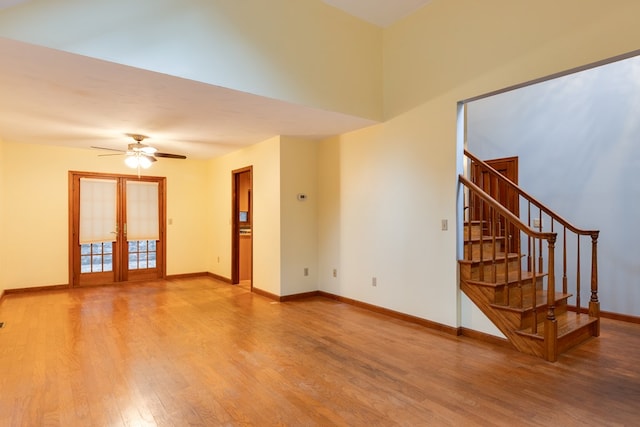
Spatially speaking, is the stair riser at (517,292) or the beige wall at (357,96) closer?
the beige wall at (357,96)

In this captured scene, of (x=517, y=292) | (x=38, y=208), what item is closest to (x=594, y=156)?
(x=517, y=292)

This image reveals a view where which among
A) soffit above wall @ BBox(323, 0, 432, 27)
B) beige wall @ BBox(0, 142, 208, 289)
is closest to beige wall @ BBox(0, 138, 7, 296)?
beige wall @ BBox(0, 142, 208, 289)

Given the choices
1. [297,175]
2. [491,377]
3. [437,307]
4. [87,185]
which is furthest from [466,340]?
[87,185]

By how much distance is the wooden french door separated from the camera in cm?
650

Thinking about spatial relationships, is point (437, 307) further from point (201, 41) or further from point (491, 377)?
point (201, 41)

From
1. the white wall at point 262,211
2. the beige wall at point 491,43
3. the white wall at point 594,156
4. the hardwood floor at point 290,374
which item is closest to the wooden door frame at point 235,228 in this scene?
the white wall at point 262,211

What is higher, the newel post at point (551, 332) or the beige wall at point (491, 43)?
the beige wall at point (491, 43)

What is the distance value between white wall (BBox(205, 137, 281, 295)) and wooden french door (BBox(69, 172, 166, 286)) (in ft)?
4.80

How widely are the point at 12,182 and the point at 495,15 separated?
751 cm

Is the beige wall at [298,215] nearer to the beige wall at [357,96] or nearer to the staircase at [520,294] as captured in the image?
the beige wall at [357,96]

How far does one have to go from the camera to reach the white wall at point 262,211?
5535mm

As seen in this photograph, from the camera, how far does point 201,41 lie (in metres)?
3.28

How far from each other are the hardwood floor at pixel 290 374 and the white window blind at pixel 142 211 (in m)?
2.64

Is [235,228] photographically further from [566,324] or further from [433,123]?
[566,324]
